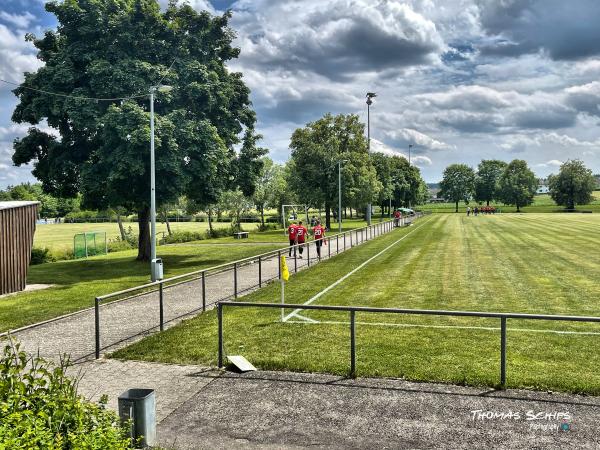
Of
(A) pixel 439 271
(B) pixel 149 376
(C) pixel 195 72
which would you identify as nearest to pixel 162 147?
(C) pixel 195 72

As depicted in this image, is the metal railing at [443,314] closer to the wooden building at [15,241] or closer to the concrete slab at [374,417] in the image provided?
the concrete slab at [374,417]

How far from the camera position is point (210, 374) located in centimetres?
754

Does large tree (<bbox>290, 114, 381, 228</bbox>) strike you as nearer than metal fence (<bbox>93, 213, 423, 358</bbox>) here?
No

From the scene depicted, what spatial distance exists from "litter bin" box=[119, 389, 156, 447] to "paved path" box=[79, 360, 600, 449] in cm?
29

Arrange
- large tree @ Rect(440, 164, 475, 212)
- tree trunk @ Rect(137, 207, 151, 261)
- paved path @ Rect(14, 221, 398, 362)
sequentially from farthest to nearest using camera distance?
large tree @ Rect(440, 164, 475, 212), tree trunk @ Rect(137, 207, 151, 261), paved path @ Rect(14, 221, 398, 362)

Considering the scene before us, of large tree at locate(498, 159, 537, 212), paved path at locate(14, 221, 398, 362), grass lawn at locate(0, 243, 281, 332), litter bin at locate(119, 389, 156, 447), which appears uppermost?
large tree at locate(498, 159, 537, 212)

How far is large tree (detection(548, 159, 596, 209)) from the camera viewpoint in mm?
111062

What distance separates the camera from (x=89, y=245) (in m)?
31.9

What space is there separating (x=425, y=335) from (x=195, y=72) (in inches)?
732

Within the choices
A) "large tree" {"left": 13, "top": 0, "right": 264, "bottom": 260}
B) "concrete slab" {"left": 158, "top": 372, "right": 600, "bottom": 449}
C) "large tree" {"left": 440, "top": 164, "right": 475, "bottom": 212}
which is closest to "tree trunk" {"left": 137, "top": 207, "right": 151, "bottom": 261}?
"large tree" {"left": 13, "top": 0, "right": 264, "bottom": 260}

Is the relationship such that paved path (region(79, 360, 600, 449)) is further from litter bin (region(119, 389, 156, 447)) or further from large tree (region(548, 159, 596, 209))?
large tree (region(548, 159, 596, 209))

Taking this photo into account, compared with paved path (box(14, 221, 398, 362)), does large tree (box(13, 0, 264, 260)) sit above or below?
above

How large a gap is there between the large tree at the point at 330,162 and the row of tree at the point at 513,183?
261ft

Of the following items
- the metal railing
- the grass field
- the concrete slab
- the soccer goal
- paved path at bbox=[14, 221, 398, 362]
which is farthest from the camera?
the soccer goal
